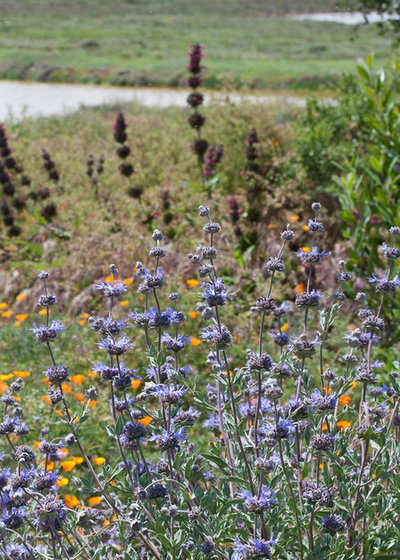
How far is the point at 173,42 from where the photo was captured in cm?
4662

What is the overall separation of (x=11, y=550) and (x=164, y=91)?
876 inches

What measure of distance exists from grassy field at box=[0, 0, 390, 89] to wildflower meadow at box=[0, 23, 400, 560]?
2304 mm

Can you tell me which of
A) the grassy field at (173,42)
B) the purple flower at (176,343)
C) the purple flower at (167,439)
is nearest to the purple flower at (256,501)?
the purple flower at (167,439)

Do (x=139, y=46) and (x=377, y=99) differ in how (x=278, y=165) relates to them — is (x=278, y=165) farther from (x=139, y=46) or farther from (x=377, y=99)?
(x=139, y=46)

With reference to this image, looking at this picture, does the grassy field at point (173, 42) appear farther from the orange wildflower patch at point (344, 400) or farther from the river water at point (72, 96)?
the orange wildflower patch at point (344, 400)

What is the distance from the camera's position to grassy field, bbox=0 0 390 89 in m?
26.0

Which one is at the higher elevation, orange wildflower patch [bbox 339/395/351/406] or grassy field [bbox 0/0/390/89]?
grassy field [bbox 0/0/390/89]

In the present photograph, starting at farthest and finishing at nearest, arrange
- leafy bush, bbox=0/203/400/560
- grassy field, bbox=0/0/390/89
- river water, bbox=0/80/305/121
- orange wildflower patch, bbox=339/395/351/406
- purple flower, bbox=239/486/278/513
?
grassy field, bbox=0/0/390/89
river water, bbox=0/80/305/121
orange wildflower patch, bbox=339/395/351/406
leafy bush, bbox=0/203/400/560
purple flower, bbox=239/486/278/513

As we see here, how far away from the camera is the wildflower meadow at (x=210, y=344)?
1640 millimetres

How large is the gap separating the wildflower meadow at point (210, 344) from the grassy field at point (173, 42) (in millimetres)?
2304

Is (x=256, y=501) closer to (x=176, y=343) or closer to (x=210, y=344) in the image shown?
(x=176, y=343)

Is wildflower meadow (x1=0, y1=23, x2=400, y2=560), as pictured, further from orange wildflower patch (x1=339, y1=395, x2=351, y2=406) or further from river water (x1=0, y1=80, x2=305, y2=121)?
river water (x1=0, y1=80, x2=305, y2=121)

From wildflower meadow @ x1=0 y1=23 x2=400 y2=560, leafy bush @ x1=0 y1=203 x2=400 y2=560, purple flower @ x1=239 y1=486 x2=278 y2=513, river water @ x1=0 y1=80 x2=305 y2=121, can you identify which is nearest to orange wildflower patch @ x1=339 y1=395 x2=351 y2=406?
wildflower meadow @ x1=0 y1=23 x2=400 y2=560

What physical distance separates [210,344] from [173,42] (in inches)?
1888
